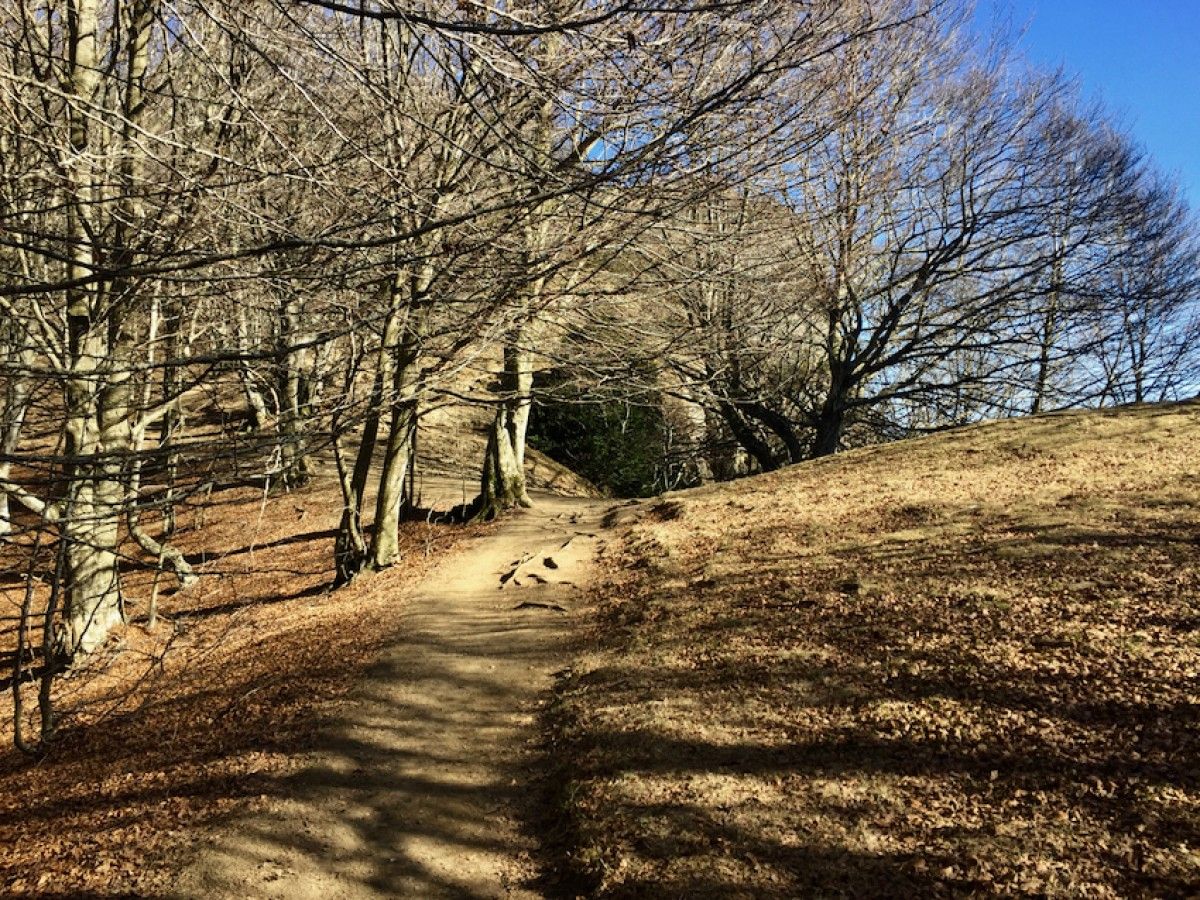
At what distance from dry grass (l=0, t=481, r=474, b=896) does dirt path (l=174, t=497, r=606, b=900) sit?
1.08 ft

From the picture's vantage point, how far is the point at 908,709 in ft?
16.7

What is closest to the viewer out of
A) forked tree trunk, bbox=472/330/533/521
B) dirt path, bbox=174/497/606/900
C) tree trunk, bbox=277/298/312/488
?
tree trunk, bbox=277/298/312/488

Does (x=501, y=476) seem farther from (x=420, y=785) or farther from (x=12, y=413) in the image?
Result: (x=420, y=785)

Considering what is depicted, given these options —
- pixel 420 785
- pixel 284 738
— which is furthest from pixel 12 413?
pixel 420 785

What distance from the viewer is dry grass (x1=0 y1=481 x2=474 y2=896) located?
5.08 m

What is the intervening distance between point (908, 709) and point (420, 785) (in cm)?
299

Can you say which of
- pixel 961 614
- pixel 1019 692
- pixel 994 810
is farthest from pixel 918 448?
pixel 994 810

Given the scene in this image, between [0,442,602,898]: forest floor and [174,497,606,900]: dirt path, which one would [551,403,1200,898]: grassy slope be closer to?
[174,497,606,900]: dirt path

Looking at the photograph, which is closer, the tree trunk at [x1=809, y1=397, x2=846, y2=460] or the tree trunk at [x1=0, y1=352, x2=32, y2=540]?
the tree trunk at [x1=0, y1=352, x2=32, y2=540]

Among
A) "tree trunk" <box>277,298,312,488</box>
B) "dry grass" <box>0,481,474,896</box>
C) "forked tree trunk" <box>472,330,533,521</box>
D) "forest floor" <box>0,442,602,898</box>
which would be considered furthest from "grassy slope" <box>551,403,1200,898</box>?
"forked tree trunk" <box>472,330,533,521</box>

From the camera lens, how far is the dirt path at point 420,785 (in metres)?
4.58

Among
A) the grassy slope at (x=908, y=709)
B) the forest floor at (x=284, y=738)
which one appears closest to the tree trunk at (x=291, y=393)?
A: the forest floor at (x=284, y=738)

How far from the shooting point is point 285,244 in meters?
2.59

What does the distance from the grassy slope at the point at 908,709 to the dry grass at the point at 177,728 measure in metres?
2.20
